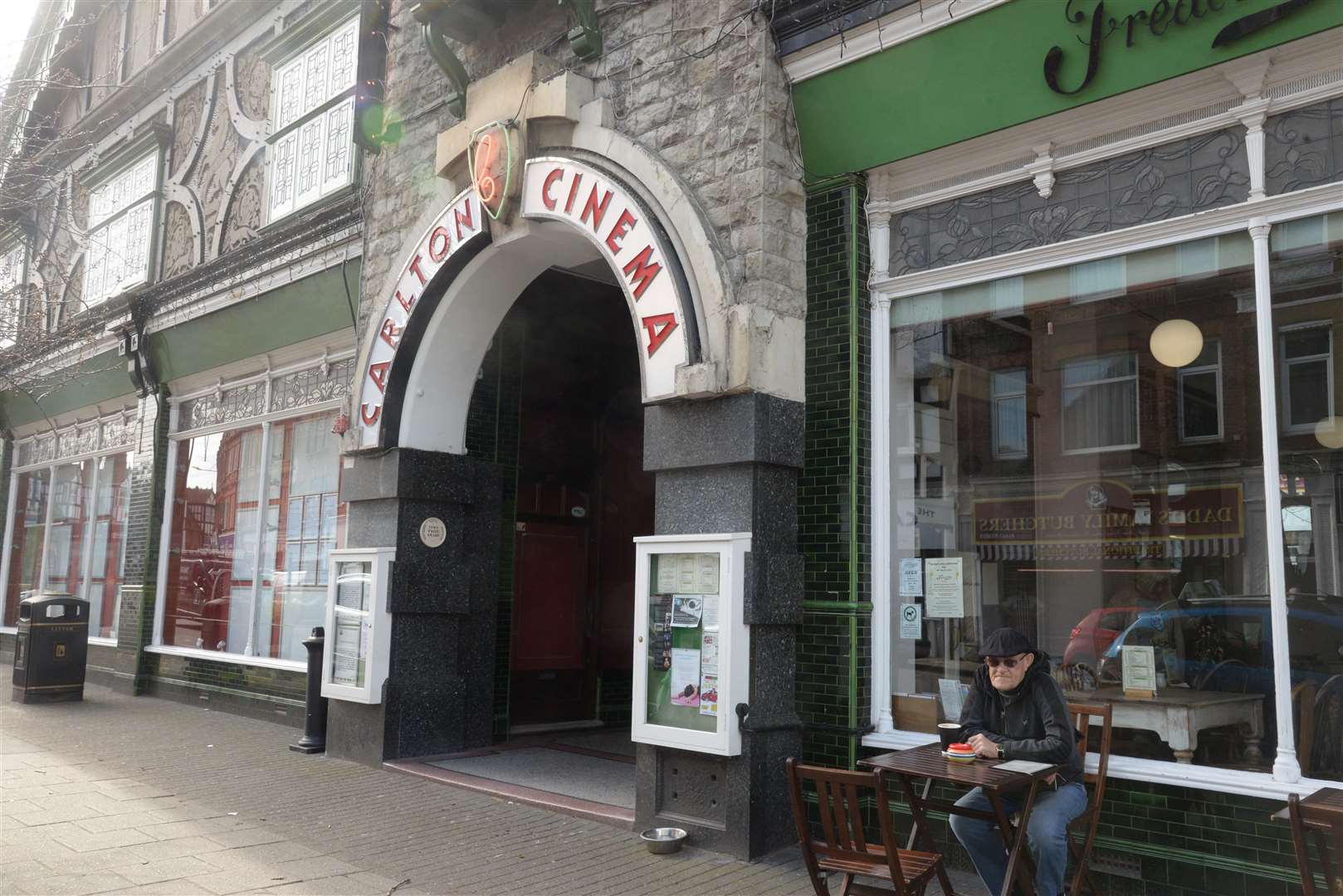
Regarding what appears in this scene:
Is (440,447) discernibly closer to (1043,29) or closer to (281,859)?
(281,859)

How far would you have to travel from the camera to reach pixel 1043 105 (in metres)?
6.10

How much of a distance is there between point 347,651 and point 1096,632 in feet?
20.5

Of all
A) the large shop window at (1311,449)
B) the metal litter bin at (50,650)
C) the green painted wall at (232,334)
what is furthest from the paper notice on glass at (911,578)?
the metal litter bin at (50,650)

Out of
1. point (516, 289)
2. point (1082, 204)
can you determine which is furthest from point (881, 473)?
point (516, 289)

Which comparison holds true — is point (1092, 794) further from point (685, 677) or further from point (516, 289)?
point (516, 289)

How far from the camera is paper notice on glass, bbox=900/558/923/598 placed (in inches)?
270

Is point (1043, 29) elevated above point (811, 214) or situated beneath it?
elevated above

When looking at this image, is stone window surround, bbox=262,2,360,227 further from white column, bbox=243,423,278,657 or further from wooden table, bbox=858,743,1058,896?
wooden table, bbox=858,743,1058,896

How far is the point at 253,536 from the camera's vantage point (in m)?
12.9

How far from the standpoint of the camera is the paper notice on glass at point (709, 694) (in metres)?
6.54

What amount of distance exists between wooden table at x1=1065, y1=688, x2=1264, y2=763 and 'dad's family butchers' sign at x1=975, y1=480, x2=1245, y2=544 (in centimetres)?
90

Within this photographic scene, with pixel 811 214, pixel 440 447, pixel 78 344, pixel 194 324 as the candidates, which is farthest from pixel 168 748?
pixel 78 344

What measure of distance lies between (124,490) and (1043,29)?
14616 mm

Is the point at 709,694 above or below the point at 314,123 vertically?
below
